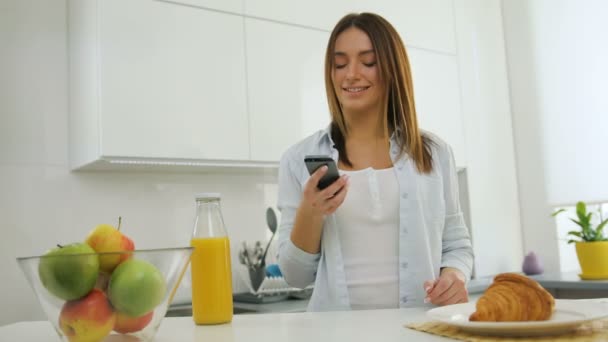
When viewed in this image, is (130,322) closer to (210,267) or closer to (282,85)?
(210,267)

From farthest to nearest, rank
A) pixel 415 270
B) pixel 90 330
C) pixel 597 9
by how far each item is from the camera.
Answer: pixel 597 9 → pixel 415 270 → pixel 90 330

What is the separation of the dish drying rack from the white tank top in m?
1.13

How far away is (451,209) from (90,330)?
0.96 meters

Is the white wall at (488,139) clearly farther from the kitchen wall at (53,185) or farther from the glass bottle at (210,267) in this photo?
the glass bottle at (210,267)

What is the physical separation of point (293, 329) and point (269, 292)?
158 cm

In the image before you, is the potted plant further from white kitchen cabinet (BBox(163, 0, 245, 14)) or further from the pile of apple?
the pile of apple

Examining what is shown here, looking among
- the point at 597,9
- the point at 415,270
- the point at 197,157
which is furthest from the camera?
the point at 597,9

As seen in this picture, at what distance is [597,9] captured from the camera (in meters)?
2.96

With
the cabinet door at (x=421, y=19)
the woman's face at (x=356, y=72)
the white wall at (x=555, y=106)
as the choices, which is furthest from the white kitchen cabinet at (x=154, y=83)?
the white wall at (x=555, y=106)

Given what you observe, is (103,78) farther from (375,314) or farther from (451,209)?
(375,314)

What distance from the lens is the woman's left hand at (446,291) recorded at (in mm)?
1165

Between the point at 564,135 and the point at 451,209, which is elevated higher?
the point at 564,135

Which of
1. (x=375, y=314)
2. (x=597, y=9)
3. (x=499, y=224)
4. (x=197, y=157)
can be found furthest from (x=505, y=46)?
(x=375, y=314)

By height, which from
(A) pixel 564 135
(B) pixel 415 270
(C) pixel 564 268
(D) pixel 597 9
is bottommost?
(C) pixel 564 268
